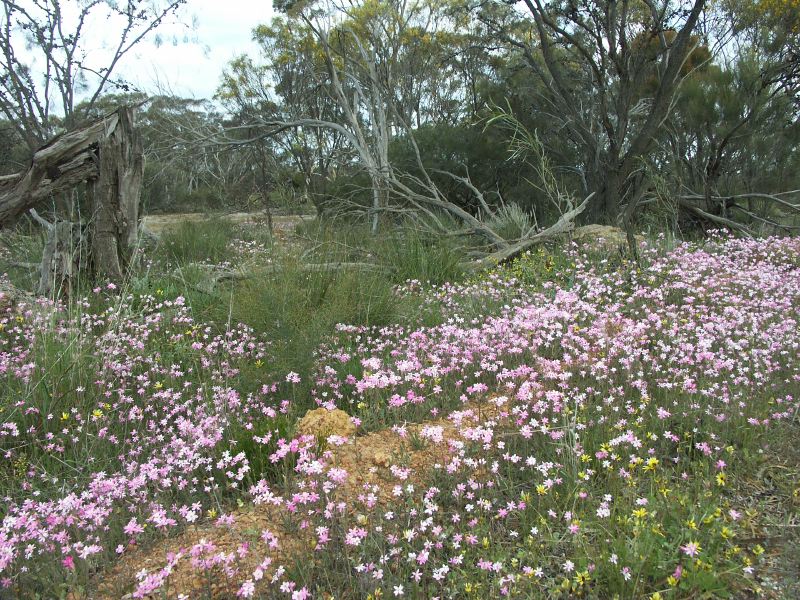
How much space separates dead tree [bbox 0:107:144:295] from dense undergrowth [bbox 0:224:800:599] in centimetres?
76

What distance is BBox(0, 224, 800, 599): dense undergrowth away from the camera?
211 centimetres

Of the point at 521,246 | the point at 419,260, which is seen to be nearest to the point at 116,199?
the point at 419,260

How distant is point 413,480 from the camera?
261cm

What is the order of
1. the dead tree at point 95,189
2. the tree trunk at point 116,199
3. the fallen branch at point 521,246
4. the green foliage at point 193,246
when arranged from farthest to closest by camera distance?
the green foliage at point 193,246
the fallen branch at point 521,246
the tree trunk at point 116,199
the dead tree at point 95,189

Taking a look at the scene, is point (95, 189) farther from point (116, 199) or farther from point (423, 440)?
point (423, 440)

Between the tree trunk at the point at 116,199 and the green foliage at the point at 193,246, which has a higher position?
the tree trunk at the point at 116,199

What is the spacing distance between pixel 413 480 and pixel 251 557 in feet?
2.50

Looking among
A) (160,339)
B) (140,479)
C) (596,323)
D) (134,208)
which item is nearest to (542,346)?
(596,323)

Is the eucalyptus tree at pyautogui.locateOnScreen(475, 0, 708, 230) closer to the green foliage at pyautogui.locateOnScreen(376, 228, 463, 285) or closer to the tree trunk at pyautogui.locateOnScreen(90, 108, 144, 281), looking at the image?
the green foliage at pyautogui.locateOnScreen(376, 228, 463, 285)

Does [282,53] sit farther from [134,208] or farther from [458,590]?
[458,590]

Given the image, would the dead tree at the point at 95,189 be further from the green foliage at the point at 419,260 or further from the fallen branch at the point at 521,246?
the fallen branch at the point at 521,246

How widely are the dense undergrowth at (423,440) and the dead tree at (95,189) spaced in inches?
29.8

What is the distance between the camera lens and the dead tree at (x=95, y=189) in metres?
5.51

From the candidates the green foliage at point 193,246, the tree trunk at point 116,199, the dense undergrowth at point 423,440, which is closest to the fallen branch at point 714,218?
the dense undergrowth at point 423,440
